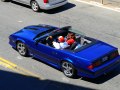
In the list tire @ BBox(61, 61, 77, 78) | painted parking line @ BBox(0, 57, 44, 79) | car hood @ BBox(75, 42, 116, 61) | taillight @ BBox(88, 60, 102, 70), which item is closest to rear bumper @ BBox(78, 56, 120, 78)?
taillight @ BBox(88, 60, 102, 70)

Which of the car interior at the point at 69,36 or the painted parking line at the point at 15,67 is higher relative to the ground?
the car interior at the point at 69,36

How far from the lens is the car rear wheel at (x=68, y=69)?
12759 millimetres

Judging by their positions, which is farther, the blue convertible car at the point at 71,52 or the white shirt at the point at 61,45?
the white shirt at the point at 61,45

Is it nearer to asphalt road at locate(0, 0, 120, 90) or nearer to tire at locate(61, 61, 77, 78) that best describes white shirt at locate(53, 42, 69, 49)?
Result: tire at locate(61, 61, 77, 78)

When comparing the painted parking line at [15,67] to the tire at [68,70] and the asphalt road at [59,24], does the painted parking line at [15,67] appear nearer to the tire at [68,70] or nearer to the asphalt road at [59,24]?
the asphalt road at [59,24]

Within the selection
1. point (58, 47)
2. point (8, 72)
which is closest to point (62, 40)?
point (58, 47)

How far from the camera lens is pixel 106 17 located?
62.6ft

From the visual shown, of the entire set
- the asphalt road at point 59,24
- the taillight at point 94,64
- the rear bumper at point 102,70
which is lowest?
the asphalt road at point 59,24

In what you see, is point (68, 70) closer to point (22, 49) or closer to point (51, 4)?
point (22, 49)

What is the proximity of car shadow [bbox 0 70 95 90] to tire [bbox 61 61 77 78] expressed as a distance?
1.52ft

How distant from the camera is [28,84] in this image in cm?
1278

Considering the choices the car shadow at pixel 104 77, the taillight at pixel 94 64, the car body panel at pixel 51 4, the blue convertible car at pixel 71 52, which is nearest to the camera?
the taillight at pixel 94 64

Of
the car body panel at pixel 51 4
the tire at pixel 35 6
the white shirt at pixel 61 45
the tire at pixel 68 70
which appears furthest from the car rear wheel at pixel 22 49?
the tire at pixel 35 6

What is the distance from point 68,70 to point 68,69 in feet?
0.13
